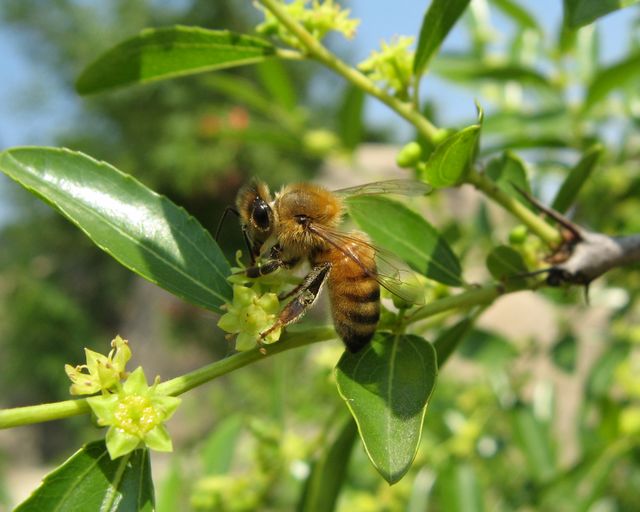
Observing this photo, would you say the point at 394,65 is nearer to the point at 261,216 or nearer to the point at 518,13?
the point at 261,216

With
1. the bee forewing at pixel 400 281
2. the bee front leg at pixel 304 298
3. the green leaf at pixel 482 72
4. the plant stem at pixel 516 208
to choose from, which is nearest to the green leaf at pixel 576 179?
the plant stem at pixel 516 208

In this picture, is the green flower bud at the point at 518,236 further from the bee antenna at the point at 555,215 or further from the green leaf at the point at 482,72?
the green leaf at the point at 482,72

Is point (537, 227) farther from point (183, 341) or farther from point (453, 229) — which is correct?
point (183, 341)

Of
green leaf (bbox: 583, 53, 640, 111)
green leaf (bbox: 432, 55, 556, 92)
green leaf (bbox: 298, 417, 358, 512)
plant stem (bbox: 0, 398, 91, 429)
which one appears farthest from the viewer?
green leaf (bbox: 432, 55, 556, 92)

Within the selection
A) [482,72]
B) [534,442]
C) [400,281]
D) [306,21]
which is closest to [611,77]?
[482,72]

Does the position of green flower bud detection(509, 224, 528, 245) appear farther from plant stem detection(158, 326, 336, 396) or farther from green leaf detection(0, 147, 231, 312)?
green leaf detection(0, 147, 231, 312)

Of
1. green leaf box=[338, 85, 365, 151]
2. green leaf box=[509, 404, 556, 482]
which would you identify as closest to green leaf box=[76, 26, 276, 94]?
green leaf box=[338, 85, 365, 151]
